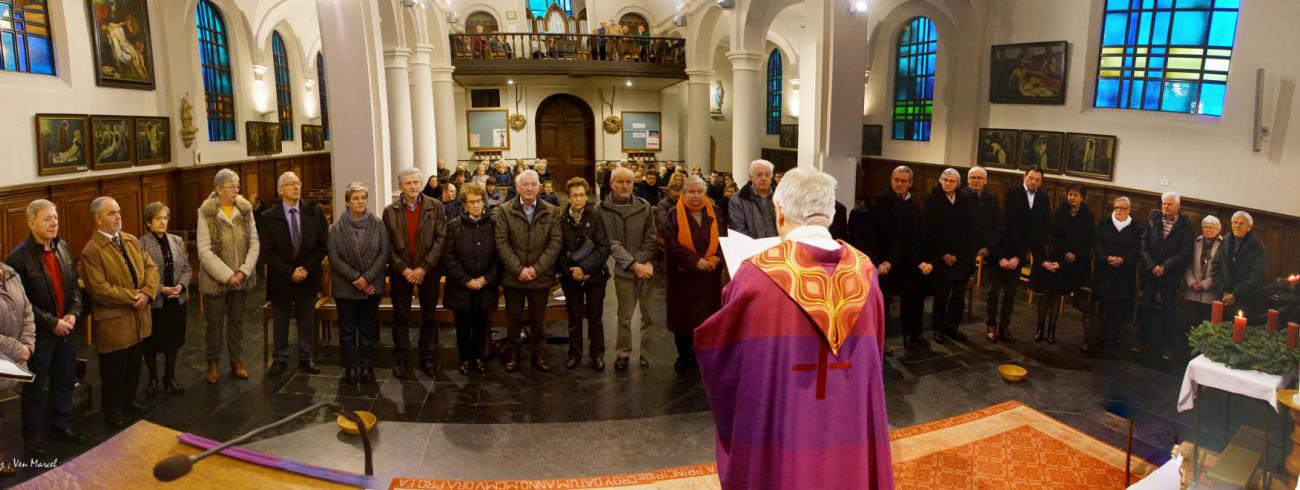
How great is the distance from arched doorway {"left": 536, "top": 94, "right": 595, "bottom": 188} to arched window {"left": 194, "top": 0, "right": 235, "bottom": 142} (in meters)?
8.90

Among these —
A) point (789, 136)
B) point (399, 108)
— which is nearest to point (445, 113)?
point (399, 108)

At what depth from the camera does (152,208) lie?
5.34 metres

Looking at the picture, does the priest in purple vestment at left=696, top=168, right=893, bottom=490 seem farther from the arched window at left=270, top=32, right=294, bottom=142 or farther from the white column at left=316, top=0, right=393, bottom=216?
the arched window at left=270, top=32, right=294, bottom=142

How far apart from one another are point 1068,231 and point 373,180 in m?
7.00

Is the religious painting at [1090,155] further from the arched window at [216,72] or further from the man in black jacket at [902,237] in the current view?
the arched window at [216,72]

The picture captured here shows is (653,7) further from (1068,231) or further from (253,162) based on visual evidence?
(1068,231)

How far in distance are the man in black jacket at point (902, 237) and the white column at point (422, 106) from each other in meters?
9.43

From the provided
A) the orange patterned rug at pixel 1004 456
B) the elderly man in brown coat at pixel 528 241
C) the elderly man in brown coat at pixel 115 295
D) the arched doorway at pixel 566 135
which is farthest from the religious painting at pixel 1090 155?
the arched doorway at pixel 566 135

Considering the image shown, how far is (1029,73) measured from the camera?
1129cm

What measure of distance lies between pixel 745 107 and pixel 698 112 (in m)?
3.94

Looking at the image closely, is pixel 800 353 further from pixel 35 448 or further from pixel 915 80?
pixel 915 80

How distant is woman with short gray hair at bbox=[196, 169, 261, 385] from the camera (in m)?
5.77

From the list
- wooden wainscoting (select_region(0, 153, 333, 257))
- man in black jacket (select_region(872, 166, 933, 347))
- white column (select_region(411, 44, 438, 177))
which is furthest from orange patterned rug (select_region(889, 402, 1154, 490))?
white column (select_region(411, 44, 438, 177))

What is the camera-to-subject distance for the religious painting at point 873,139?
16036mm
